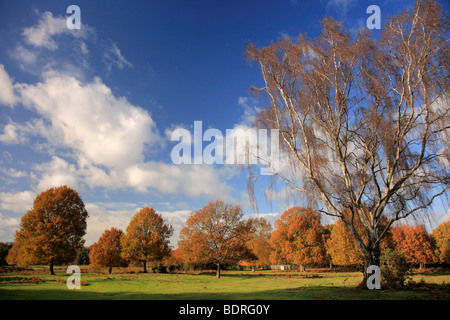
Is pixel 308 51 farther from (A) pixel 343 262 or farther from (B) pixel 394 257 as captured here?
(A) pixel 343 262

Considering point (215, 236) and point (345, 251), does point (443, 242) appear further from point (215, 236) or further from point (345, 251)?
→ point (215, 236)

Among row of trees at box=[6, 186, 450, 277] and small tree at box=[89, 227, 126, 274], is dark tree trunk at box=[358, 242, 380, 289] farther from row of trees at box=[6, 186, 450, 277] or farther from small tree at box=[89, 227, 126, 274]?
small tree at box=[89, 227, 126, 274]

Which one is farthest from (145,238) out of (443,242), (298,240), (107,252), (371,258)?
(443,242)

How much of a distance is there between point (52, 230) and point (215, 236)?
2143 cm

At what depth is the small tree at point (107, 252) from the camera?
41.6 m

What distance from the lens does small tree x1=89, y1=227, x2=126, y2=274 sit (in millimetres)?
41625

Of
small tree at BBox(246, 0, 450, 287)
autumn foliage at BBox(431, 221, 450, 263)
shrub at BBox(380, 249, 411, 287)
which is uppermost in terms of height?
small tree at BBox(246, 0, 450, 287)

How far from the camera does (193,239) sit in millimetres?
37250

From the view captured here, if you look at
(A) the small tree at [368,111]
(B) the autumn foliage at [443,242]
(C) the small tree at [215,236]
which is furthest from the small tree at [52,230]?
(B) the autumn foliage at [443,242]

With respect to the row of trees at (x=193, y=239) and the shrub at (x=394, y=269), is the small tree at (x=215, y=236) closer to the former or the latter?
the row of trees at (x=193, y=239)

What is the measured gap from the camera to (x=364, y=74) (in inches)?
650

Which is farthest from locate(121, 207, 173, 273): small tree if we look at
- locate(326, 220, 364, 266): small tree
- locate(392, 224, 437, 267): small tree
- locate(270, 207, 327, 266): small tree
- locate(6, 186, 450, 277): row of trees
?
locate(392, 224, 437, 267): small tree
